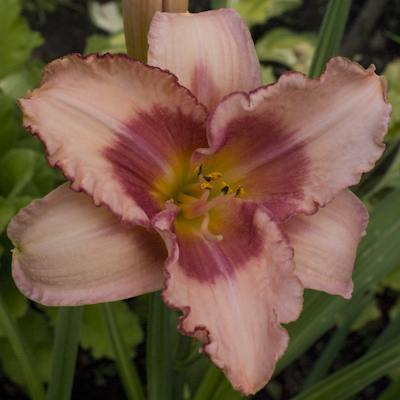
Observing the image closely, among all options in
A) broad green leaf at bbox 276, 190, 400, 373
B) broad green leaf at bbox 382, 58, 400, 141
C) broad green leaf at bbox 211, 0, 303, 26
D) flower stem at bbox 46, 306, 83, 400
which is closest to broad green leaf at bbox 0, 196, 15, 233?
flower stem at bbox 46, 306, 83, 400

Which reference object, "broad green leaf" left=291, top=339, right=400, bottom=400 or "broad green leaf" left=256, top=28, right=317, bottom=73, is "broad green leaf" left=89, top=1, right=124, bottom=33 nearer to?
"broad green leaf" left=256, top=28, right=317, bottom=73

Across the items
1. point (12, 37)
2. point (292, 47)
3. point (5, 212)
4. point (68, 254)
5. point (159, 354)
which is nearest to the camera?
point (68, 254)

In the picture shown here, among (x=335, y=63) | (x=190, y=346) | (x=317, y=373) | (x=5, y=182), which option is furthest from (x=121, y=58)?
(x=317, y=373)

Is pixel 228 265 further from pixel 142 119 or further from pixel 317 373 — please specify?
pixel 317 373

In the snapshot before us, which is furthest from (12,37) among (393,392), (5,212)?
(393,392)

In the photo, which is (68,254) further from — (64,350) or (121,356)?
(121,356)

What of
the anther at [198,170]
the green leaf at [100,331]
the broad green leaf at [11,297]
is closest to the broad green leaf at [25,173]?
the broad green leaf at [11,297]
